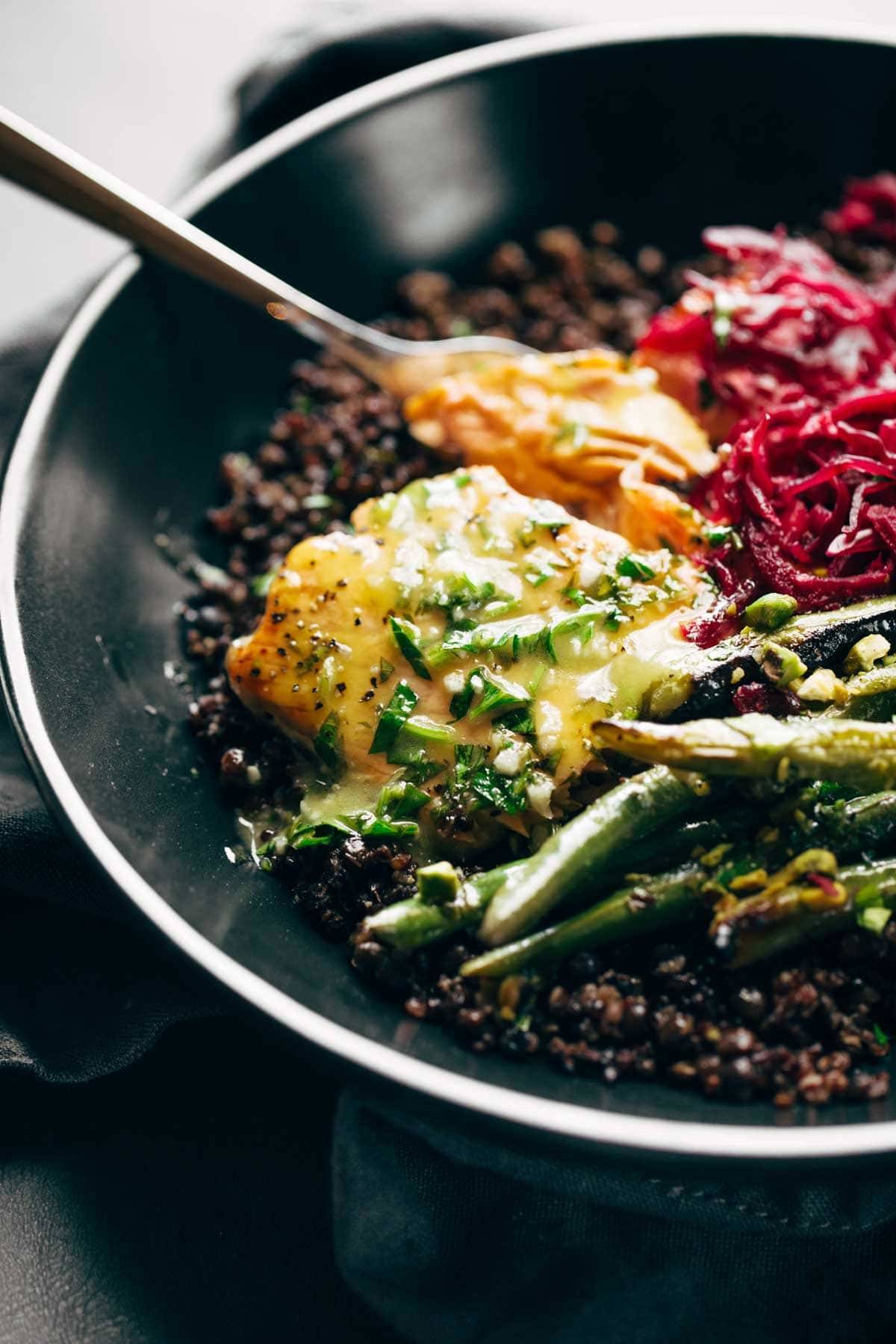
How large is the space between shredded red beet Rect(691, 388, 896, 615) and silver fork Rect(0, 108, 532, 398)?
139 centimetres

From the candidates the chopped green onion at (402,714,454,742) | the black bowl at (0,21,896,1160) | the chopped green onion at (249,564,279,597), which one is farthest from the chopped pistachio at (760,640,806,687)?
the chopped green onion at (249,564,279,597)

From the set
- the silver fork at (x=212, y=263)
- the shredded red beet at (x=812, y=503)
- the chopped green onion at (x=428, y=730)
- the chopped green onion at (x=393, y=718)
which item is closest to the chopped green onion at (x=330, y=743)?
the chopped green onion at (x=393, y=718)

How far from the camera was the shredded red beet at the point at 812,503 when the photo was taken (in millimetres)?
3770

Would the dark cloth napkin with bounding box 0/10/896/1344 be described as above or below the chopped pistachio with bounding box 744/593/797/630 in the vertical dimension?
→ below

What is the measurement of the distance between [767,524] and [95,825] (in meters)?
2.26

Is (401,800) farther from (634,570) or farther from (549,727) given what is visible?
(634,570)

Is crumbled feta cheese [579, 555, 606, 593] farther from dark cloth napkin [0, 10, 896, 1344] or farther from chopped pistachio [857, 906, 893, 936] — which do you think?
dark cloth napkin [0, 10, 896, 1344]

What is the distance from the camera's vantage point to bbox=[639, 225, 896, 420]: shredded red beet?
14.4 feet

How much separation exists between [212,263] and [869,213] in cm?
285

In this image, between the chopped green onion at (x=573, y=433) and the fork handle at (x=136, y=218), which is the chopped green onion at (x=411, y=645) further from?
the fork handle at (x=136, y=218)

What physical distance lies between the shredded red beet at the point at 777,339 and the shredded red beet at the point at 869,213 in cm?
65

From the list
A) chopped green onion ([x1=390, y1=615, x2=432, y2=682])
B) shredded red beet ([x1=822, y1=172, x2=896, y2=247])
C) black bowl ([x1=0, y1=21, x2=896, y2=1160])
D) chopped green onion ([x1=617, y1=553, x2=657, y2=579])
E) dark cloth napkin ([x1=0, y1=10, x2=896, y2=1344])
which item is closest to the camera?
black bowl ([x1=0, y1=21, x2=896, y2=1160])

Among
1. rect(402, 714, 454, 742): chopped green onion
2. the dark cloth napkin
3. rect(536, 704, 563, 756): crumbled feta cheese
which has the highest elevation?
rect(536, 704, 563, 756): crumbled feta cheese

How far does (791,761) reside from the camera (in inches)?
126
